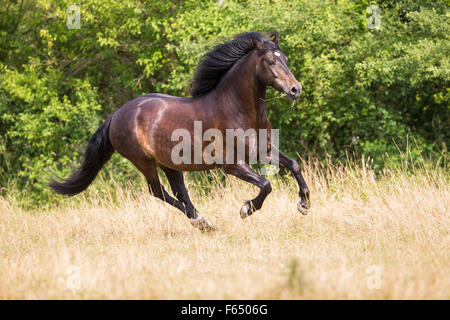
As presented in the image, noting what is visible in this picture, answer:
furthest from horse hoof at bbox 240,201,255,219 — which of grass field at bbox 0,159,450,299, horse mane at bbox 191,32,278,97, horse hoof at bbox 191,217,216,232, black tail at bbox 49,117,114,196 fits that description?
black tail at bbox 49,117,114,196

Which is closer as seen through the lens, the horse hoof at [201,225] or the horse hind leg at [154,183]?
the horse hoof at [201,225]

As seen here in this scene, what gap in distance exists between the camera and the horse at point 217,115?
19.0 ft

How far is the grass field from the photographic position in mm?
3729

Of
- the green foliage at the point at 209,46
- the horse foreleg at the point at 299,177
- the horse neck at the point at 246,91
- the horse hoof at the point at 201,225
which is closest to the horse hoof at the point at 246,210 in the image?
the horse foreleg at the point at 299,177

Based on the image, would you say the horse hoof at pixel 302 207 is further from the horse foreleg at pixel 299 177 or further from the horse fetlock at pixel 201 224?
the horse fetlock at pixel 201 224

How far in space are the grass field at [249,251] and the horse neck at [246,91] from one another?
1.29 meters

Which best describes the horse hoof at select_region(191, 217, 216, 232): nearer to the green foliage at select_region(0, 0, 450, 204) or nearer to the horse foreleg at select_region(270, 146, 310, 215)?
the horse foreleg at select_region(270, 146, 310, 215)

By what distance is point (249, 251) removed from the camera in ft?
17.1

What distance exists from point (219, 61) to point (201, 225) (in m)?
1.87

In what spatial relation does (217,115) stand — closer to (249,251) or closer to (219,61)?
(219,61)

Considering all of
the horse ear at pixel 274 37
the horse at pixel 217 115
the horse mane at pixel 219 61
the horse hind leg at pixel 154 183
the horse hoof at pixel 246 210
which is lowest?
the horse hoof at pixel 246 210

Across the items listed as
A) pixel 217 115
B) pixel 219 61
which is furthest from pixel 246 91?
pixel 219 61

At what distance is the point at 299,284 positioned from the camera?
3.51 m

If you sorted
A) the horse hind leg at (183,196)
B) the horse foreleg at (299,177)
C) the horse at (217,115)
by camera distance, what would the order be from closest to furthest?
the horse at (217,115), the horse foreleg at (299,177), the horse hind leg at (183,196)
